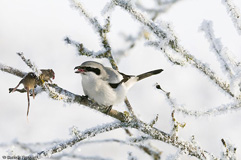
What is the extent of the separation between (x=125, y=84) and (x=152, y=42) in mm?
1227

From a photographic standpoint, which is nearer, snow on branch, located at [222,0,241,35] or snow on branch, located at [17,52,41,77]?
snow on branch, located at [17,52,41,77]

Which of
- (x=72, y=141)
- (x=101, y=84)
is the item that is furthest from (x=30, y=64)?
(x=101, y=84)

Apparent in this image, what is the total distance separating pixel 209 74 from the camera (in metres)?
2.46

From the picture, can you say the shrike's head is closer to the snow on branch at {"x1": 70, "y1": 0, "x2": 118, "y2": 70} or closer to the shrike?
the shrike

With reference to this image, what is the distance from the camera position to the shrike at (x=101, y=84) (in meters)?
3.29

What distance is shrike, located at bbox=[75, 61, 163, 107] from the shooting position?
3.29 m

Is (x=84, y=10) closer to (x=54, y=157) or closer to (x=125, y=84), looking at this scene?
(x=125, y=84)

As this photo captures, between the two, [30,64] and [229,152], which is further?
[229,152]

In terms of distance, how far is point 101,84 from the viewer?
336 centimetres

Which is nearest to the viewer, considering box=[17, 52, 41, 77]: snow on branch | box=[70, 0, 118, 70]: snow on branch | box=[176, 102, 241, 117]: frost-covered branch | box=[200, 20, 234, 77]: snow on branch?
box=[17, 52, 41, 77]: snow on branch

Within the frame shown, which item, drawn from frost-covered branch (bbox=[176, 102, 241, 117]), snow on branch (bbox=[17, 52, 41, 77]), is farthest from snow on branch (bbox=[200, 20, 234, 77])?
snow on branch (bbox=[17, 52, 41, 77])

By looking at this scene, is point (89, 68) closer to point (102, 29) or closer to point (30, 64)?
point (102, 29)

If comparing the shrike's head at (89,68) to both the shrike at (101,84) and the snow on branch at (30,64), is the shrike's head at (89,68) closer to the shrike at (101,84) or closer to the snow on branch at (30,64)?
the shrike at (101,84)

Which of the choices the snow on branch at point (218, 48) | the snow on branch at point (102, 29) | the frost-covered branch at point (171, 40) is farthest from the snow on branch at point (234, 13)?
the snow on branch at point (102, 29)
